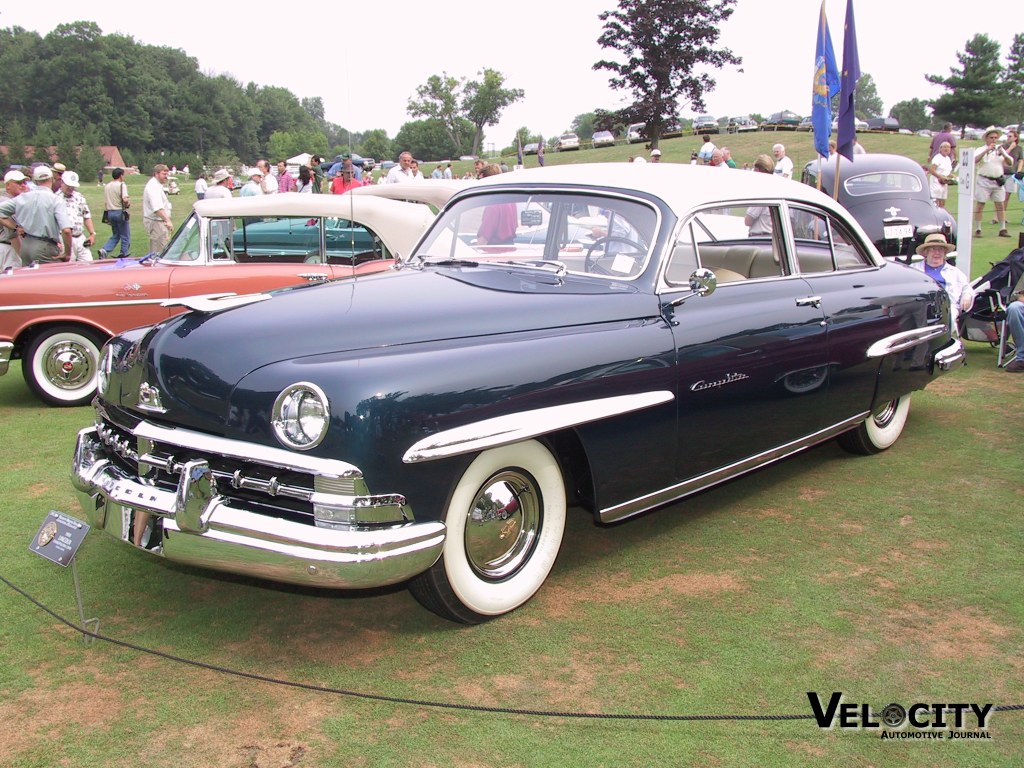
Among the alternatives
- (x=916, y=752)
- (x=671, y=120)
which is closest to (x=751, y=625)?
(x=916, y=752)

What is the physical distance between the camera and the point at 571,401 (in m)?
3.38

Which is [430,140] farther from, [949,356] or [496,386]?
[496,386]

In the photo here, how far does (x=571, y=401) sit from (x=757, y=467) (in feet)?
4.76

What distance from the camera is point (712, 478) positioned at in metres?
4.11

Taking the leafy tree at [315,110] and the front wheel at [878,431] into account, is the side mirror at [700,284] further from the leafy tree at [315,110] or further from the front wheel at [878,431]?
the leafy tree at [315,110]

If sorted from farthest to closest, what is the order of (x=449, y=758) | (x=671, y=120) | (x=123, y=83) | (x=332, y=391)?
1. (x=123, y=83)
2. (x=671, y=120)
3. (x=332, y=391)
4. (x=449, y=758)

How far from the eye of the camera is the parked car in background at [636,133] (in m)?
51.1

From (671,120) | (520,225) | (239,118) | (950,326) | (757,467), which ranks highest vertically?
(239,118)

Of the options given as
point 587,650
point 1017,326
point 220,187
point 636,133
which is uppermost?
point 636,133

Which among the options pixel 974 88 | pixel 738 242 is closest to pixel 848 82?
pixel 738 242

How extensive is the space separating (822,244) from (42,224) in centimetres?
754

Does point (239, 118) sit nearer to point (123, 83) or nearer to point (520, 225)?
point (123, 83)

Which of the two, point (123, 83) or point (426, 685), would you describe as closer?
point (426, 685)

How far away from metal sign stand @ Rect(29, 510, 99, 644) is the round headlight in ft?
2.93
